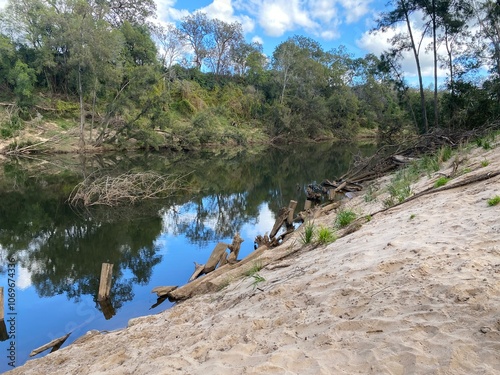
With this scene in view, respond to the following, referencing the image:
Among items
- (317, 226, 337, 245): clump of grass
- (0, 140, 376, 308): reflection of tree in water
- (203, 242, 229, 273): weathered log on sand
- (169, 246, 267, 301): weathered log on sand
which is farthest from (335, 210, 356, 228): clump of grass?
(0, 140, 376, 308): reflection of tree in water

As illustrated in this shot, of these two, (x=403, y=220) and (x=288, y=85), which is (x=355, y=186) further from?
(x=288, y=85)

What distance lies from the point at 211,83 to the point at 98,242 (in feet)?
162

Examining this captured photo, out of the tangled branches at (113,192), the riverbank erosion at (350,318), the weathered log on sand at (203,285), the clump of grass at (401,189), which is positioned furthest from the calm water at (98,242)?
the clump of grass at (401,189)

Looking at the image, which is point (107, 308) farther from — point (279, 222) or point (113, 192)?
point (113, 192)

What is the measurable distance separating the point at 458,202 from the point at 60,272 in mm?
8452

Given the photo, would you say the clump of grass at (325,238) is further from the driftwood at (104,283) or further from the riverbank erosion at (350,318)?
the driftwood at (104,283)

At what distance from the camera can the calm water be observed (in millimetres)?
6945

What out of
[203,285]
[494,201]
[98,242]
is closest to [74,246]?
[98,242]

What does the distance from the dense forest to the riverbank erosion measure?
635 inches

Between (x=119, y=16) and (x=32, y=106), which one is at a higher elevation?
(x=119, y=16)

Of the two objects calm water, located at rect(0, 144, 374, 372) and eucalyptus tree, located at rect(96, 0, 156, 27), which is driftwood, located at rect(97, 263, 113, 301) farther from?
eucalyptus tree, located at rect(96, 0, 156, 27)

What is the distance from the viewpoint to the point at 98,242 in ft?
34.8

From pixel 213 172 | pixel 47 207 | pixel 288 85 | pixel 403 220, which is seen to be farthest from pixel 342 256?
pixel 288 85

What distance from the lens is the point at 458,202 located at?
6.58 m
